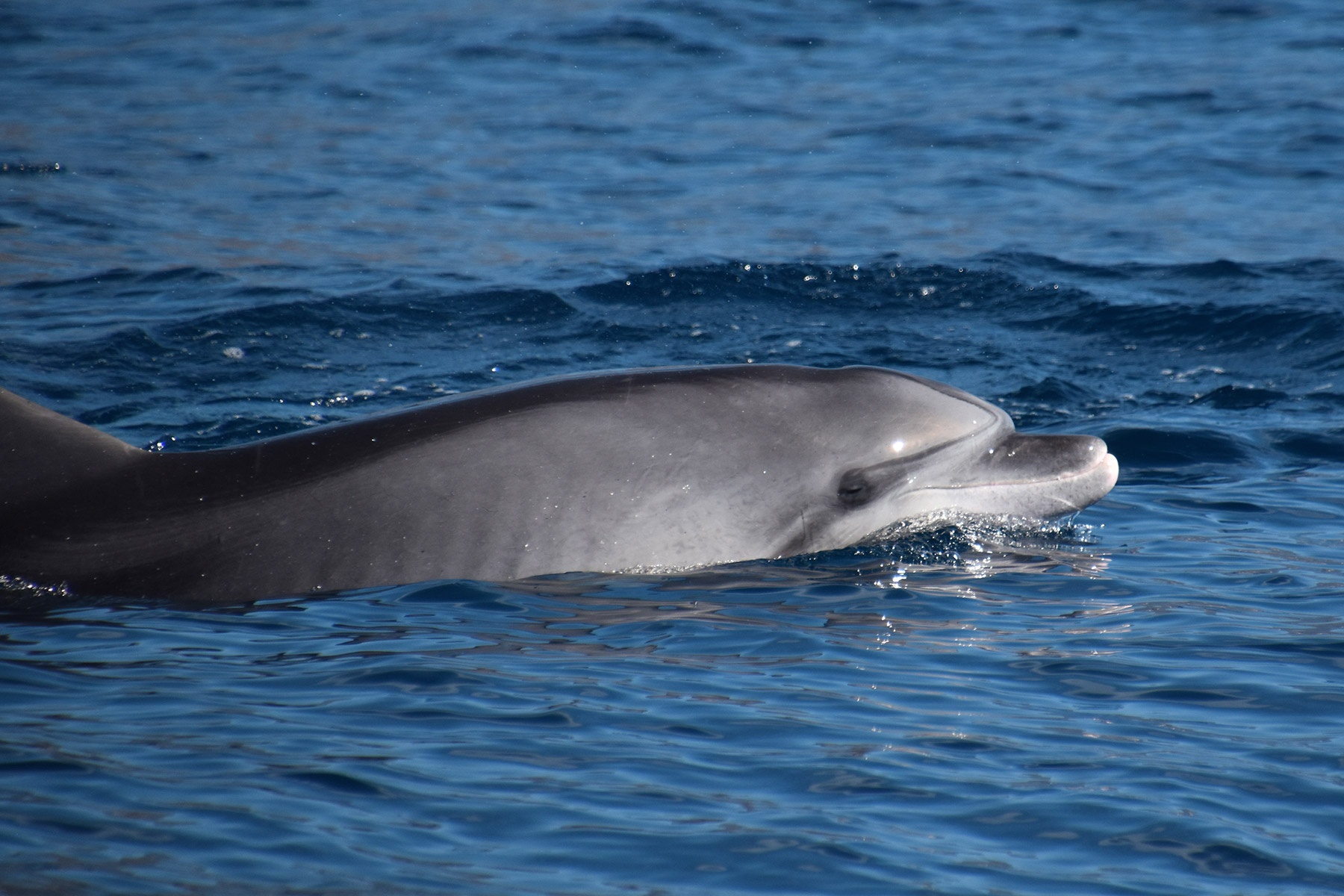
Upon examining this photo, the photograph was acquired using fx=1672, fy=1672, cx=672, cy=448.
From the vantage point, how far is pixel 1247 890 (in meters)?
5.59

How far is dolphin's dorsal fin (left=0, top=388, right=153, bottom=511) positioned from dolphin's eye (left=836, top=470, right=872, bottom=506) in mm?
3639

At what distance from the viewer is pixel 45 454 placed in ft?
26.9

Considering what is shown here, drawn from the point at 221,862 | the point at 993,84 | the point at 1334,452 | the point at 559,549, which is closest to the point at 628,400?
the point at 559,549

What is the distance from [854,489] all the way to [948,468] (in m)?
0.58

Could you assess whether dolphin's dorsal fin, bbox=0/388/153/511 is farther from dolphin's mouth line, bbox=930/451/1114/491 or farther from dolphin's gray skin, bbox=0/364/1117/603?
dolphin's mouth line, bbox=930/451/1114/491

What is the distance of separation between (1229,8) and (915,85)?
8.02 metres

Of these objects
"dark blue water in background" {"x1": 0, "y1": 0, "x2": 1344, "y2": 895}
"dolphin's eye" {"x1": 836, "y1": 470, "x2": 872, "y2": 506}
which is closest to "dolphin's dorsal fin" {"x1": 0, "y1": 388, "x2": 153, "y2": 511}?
"dark blue water in background" {"x1": 0, "y1": 0, "x2": 1344, "y2": 895}

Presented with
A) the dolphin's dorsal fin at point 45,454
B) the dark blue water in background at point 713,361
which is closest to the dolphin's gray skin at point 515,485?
the dolphin's dorsal fin at point 45,454

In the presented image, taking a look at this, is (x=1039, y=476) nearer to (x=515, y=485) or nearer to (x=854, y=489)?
(x=854, y=489)

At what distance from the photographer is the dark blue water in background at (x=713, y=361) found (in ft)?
19.4

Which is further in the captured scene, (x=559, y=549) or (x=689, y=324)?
(x=689, y=324)

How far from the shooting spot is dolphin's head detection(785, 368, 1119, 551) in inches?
360

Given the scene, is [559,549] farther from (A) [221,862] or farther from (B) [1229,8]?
(B) [1229,8]

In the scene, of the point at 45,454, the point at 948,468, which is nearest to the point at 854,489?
the point at 948,468
